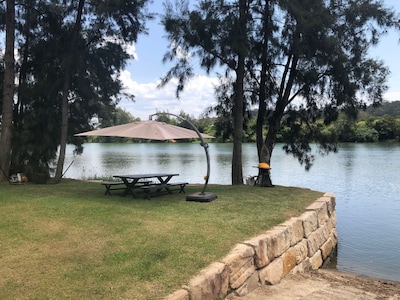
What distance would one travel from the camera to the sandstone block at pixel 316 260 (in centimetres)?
596

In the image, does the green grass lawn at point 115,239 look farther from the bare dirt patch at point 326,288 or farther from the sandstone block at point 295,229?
the bare dirt patch at point 326,288

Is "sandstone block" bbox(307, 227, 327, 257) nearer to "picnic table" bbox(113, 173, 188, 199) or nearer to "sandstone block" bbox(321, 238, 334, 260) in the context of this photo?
"sandstone block" bbox(321, 238, 334, 260)

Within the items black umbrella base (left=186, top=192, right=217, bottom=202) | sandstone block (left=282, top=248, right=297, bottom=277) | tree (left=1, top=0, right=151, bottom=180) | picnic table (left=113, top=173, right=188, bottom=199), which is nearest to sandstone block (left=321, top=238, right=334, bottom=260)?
sandstone block (left=282, top=248, right=297, bottom=277)

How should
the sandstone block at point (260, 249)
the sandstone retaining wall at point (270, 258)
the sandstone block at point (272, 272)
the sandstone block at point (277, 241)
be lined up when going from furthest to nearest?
the sandstone block at point (277, 241) → the sandstone block at point (272, 272) → the sandstone block at point (260, 249) → the sandstone retaining wall at point (270, 258)

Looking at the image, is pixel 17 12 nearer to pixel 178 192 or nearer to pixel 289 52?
pixel 178 192

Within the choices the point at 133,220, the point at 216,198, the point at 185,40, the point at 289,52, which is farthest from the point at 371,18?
the point at 133,220

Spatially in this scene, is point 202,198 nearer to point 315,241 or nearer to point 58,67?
point 315,241

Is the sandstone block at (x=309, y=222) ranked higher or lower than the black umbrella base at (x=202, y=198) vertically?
lower

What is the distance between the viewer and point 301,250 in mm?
5500

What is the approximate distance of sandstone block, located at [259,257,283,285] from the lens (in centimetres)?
445

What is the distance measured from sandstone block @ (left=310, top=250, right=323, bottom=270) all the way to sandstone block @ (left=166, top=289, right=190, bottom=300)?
3457 millimetres

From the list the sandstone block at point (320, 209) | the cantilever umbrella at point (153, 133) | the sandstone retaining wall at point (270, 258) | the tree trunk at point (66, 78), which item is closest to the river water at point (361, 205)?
the sandstone retaining wall at point (270, 258)

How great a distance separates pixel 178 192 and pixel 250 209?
7.90 feet

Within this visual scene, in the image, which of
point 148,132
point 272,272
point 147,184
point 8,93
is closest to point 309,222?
point 272,272
